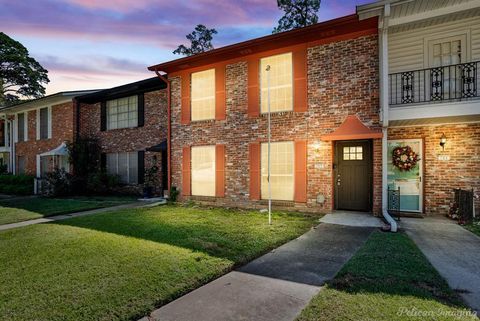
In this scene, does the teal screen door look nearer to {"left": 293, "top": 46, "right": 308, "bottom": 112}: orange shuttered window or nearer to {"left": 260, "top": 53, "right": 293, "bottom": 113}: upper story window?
{"left": 293, "top": 46, "right": 308, "bottom": 112}: orange shuttered window

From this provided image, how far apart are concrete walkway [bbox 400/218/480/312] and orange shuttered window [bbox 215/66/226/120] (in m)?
6.97

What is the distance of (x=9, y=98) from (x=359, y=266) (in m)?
41.7

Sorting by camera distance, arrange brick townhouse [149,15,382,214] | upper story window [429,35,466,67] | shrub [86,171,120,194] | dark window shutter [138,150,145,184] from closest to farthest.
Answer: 1. upper story window [429,35,466,67]
2. brick townhouse [149,15,382,214]
3. dark window shutter [138,150,145,184]
4. shrub [86,171,120,194]

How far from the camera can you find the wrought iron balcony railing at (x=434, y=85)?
771 cm

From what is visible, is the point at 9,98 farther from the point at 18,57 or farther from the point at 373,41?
the point at 373,41

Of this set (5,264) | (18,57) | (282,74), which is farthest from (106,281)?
(18,57)

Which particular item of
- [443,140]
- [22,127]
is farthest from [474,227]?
[22,127]

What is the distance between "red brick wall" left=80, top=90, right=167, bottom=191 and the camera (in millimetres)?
13375

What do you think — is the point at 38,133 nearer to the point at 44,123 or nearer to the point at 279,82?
the point at 44,123

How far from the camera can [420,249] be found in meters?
5.04

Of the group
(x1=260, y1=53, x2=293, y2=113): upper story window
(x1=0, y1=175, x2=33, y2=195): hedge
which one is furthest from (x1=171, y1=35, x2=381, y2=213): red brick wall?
(x1=0, y1=175, x2=33, y2=195): hedge

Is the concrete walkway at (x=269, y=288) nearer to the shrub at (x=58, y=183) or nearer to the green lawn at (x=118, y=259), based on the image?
the green lawn at (x=118, y=259)

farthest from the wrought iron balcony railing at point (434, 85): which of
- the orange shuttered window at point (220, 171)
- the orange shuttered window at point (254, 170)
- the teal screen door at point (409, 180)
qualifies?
the orange shuttered window at point (220, 171)

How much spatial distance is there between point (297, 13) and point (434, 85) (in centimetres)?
1559
